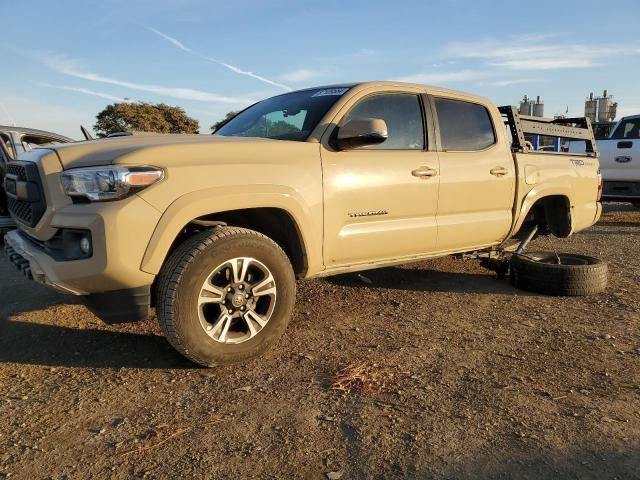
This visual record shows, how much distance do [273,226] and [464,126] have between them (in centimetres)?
224

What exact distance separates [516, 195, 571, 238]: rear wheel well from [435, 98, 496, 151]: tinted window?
1.10m

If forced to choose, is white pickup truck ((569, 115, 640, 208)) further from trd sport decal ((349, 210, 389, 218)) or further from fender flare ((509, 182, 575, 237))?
trd sport decal ((349, 210, 389, 218))

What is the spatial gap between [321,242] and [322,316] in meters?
0.92

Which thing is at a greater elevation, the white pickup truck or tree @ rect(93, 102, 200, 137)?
tree @ rect(93, 102, 200, 137)

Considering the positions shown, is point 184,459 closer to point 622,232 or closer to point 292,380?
point 292,380

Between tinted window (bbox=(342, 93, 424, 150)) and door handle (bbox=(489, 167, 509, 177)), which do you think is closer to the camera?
tinted window (bbox=(342, 93, 424, 150))

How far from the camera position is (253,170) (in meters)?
3.31

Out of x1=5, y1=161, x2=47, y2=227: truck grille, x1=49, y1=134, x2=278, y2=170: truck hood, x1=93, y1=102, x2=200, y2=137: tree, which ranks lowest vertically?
x1=5, y1=161, x2=47, y2=227: truck grille

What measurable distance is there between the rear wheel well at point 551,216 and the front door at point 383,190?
1.82m

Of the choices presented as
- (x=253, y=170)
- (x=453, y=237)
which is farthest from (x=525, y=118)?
(x=253, y=170)

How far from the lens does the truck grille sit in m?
3.12

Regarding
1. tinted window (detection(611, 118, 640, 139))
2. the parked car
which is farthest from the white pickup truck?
the parked car

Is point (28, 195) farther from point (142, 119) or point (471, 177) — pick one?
point (142, 119)

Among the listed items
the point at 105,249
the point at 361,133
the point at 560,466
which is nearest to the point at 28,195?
the point at 105,249
